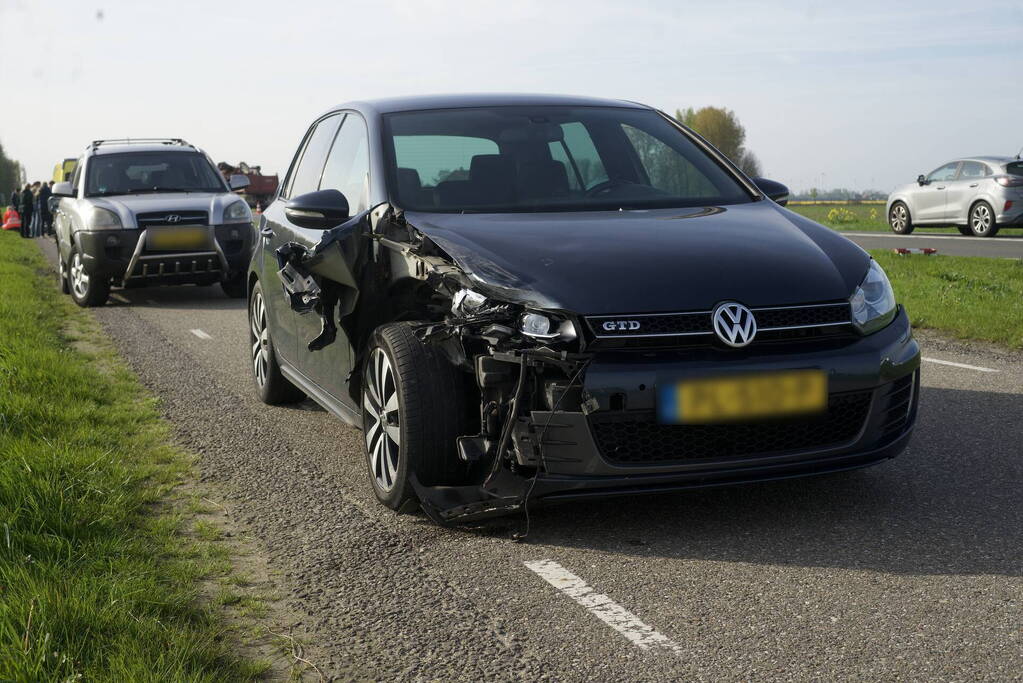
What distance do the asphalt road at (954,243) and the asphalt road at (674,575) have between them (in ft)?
44.2

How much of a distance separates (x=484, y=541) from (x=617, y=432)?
66 cm

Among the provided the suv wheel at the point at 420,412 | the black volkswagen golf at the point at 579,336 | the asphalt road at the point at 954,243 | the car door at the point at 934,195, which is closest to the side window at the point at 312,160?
the black volkswagen golf at the point at 579,336

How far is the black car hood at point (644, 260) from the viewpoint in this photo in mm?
4023

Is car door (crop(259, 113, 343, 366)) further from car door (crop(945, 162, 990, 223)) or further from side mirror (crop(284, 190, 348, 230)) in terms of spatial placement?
car door (crop(945, 162, 990, 223))

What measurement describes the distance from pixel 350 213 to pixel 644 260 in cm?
162

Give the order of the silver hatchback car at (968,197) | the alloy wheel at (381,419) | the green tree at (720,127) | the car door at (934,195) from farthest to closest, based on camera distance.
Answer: the green tree at (720,127) → the car door at (934,195) → the silver hatchback car at (968,197) → the alloy wheel at (381,419)

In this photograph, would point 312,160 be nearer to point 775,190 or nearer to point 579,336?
point 775,190

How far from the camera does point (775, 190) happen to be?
5.67m

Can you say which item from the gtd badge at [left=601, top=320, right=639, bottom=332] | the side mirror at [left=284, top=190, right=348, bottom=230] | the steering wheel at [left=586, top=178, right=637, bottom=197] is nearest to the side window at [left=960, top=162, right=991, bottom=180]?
the steering wheel at [left=586, top=178, right=637, bottom=197]

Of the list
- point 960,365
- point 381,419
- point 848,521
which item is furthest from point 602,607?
point 960,365

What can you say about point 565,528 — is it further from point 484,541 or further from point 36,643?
point 36,643

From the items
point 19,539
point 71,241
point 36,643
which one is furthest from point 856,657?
point 71,241

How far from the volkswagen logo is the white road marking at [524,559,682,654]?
3.13 feet

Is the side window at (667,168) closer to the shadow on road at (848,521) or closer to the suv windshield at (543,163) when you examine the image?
the suv windshield at (543,163)
